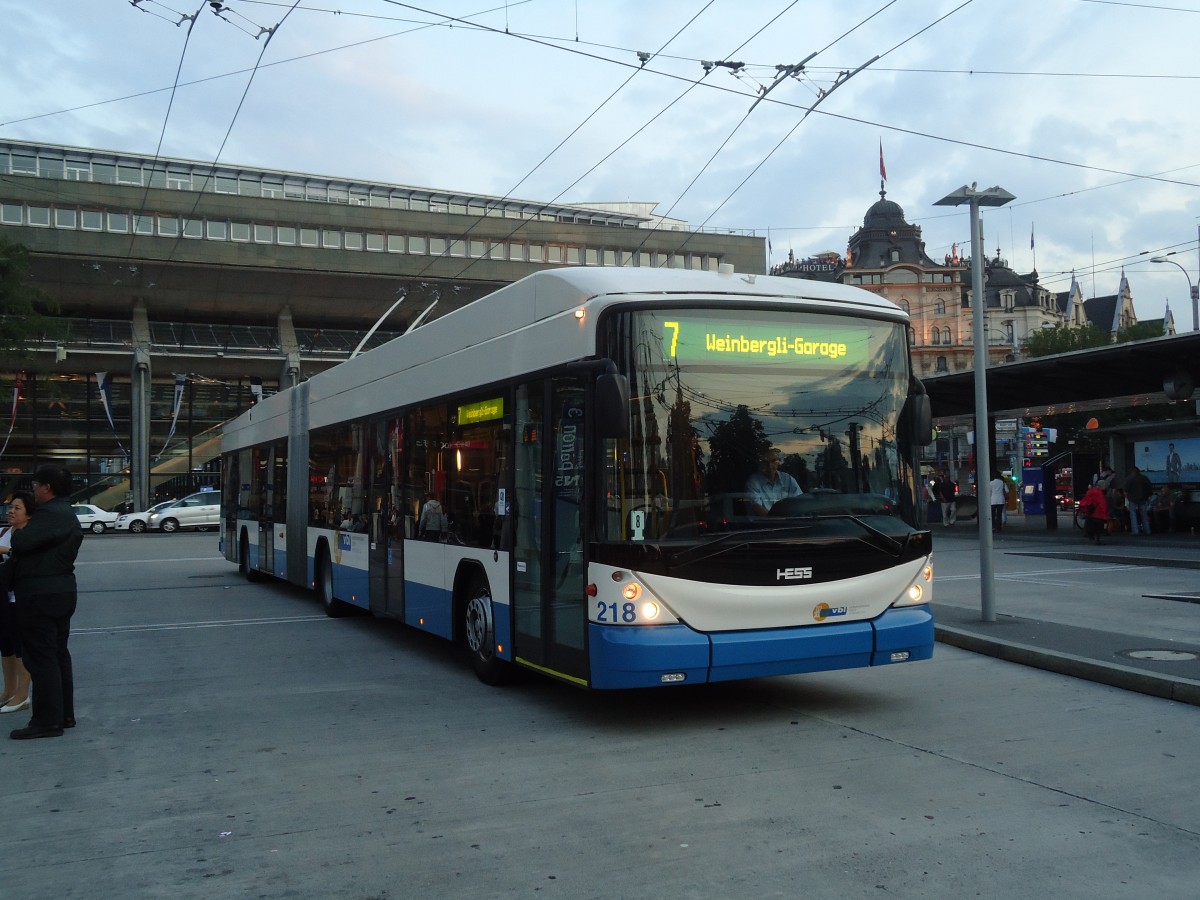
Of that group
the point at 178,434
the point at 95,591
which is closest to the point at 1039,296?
the point at 178,434

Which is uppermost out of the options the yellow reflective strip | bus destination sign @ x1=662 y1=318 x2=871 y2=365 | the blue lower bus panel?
bus destination sign @ x1=662 y1=318 x2=871 y2=365

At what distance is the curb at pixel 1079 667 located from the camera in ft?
27.2

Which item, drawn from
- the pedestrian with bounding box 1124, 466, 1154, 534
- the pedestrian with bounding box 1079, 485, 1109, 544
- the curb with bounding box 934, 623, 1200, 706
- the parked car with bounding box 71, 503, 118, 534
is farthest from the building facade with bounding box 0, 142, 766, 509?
the curb with bounding box 934, 623, 1200, 706

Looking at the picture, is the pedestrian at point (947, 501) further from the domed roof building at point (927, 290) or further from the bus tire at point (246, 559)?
the domed roof building at point (927, 290)

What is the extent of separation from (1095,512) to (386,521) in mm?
19546

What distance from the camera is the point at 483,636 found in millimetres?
9211

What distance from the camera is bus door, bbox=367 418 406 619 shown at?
37.4 ft

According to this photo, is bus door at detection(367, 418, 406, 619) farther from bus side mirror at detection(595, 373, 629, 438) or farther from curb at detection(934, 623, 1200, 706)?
curb at detection(934, 623, 1200, 706)

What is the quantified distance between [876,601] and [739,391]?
1767 millimetres

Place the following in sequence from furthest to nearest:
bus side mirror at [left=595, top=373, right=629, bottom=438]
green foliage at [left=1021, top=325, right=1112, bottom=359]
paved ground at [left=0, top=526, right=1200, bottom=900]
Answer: green foliage at [left=1021, top=325, right=1112, bottom=359], bus side mirror at [left=595, top=373, right=629, bottom=438], paved ground at [left=0, top=526, right=1200, bottom=900]

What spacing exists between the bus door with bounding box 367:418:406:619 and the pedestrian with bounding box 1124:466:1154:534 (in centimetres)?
2084

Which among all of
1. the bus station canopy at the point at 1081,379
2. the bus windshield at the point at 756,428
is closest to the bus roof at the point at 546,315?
the bus windshield at the point at 756,428

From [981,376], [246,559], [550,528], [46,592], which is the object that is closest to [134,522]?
[246,559]

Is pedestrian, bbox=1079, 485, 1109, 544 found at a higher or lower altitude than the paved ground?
higher
